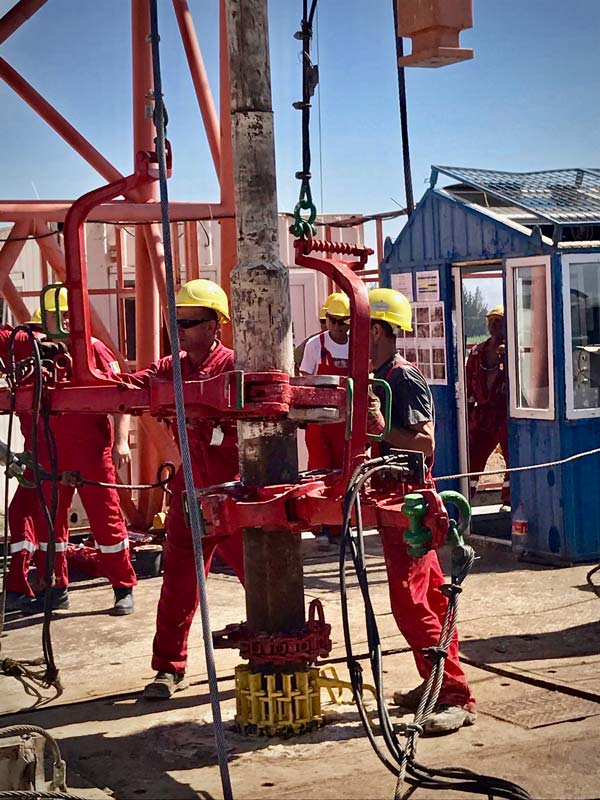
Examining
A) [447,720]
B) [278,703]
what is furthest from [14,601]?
[447,720]

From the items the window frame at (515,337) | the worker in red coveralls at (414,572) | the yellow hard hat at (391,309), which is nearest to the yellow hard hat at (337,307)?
the window frame at (515,337)

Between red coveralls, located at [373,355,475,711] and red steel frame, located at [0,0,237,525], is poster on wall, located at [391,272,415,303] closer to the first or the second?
red steel frame, located at [0,0,237,525]

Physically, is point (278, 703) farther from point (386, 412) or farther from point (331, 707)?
point (386, 412)

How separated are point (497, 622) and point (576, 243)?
10.8 feet

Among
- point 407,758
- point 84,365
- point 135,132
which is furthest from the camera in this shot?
point 135,132

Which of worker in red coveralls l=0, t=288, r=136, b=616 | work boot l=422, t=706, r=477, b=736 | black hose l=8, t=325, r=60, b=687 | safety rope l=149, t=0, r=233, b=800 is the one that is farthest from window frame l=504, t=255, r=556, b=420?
safety rope l=149, t=0, r=233, b=800

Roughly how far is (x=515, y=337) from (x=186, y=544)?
4.46 meters

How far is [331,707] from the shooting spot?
21.6 ft

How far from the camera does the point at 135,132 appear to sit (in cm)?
1103

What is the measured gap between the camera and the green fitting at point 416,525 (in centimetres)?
560

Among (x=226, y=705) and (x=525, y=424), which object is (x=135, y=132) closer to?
(x=525, y=424)

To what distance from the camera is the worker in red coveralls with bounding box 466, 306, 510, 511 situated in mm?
12516

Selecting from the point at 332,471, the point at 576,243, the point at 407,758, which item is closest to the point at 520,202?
the point at 576,243

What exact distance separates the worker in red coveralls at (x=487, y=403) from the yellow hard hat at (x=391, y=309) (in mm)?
5469
